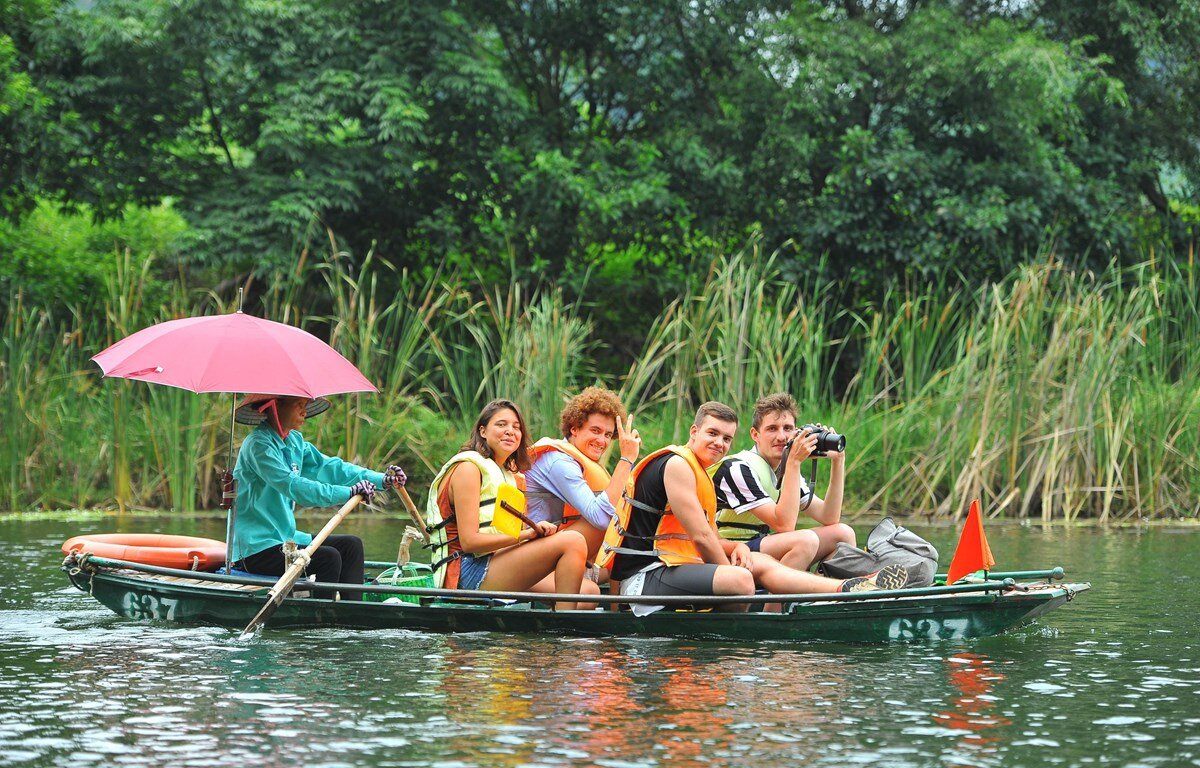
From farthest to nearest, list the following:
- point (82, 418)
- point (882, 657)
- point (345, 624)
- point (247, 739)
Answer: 1. point (82, 418)
2. point (345, 624)
3. point (882, 657)
4. point (247, 739)

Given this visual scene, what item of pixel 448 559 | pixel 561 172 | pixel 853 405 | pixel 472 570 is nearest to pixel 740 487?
pixel 472 570

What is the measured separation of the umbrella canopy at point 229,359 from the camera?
26.3 feet

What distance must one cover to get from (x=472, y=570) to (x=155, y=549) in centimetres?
194

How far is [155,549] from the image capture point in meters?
9.01

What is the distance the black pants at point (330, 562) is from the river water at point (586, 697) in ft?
1.31

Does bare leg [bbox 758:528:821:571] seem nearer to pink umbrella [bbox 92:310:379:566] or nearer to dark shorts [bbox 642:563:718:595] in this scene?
dark shorts [bbox 642:563:718:595]

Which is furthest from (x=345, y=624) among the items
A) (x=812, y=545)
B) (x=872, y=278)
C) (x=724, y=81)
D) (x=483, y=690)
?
(x=724, y=81)

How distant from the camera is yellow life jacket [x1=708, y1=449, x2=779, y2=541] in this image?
8.40 m

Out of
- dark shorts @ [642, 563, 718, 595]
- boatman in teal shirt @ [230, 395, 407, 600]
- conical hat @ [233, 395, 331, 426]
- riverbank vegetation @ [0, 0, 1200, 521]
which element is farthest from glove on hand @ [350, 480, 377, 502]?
riverbank vegetation @ [0, 0, 1200, 521]

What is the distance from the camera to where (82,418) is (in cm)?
1515

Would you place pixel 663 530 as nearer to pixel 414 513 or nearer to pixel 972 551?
pixel 414 513

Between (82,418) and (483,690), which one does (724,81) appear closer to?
(82,418)

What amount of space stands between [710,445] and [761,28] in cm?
1350

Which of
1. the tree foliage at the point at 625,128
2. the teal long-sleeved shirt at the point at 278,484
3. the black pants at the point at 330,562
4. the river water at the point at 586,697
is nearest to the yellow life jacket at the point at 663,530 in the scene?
the river water at the point at 586,697
